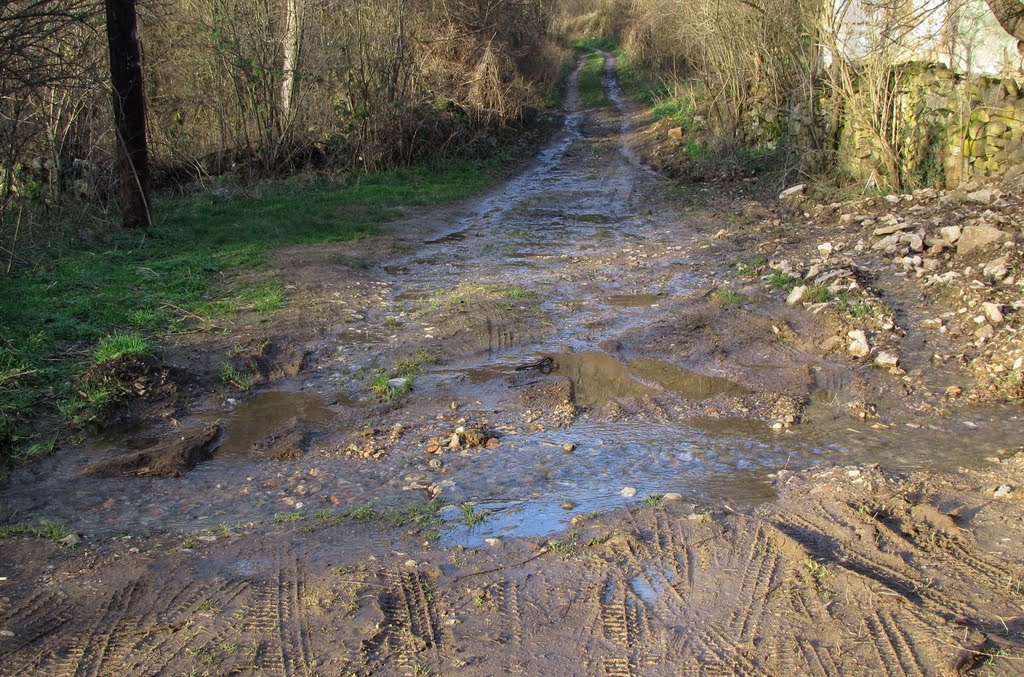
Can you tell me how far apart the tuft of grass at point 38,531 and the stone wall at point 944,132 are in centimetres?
1163

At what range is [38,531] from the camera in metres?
4.67

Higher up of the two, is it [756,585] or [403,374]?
[403,374]

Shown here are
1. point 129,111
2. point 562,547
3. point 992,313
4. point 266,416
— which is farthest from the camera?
point 129,111

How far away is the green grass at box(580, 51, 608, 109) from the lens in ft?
101

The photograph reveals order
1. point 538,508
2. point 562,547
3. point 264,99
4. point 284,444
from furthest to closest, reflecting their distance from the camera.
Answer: point 264,99, point 284,444, point 538,508, point 562,547

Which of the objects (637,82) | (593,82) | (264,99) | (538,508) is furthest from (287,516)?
(593,82)

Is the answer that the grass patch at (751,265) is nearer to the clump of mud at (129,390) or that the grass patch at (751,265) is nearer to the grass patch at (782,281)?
the grass patch at (782,281)

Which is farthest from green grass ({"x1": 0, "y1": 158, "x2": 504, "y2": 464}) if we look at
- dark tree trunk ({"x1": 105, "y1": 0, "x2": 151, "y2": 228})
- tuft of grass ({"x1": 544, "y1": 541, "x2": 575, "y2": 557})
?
tuft of grass ({"x1": 544, "y1": 541, "x2": 575, "y2": 557})

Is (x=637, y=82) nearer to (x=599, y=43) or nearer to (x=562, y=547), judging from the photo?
(x=599, y=43)

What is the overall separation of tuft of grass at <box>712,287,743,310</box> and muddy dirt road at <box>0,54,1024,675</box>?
153mm

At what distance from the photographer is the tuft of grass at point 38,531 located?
4625mm

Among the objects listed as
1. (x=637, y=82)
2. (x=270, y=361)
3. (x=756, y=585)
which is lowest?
(x=756, y=585)

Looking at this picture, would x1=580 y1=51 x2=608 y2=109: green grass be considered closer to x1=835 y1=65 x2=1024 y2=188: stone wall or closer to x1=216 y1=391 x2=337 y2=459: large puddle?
x1=835 y1=65 x2=1024 y2=188: stone wall

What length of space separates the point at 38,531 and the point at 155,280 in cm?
519
